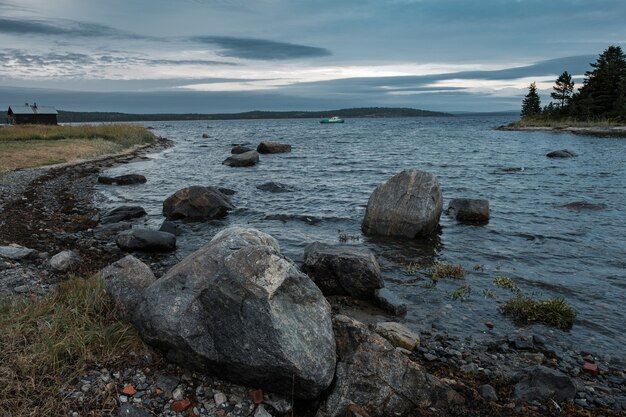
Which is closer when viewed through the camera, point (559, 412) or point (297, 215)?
point (559, 412)

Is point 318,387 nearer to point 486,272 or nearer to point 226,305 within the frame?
point 226,305

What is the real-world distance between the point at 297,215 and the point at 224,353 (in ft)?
48.0

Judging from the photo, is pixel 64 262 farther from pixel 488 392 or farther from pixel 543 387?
pixel 543 387

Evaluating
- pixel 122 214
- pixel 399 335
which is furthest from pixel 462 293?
pixel 122 214

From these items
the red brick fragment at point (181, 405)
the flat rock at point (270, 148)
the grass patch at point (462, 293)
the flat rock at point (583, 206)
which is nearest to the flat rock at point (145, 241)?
the grass patch at point (462, 293)

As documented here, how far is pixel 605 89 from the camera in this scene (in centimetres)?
8725

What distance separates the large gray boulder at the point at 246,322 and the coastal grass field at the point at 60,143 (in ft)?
92.6

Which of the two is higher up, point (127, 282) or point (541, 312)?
point (127, 282)

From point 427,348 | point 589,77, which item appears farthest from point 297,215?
point 589,77

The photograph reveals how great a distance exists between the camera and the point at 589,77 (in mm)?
91562

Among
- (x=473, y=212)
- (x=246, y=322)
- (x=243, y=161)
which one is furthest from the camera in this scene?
(x=243, y=161)

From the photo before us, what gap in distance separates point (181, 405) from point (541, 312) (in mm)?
7811

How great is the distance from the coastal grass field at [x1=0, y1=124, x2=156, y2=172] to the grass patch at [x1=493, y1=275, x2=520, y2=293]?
96.4 feet

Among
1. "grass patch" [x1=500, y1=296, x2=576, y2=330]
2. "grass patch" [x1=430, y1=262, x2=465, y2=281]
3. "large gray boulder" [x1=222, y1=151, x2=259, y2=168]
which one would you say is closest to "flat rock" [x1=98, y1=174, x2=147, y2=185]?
"large gray boulder" [x1=222, y1=151, x2=259, y2=168]
